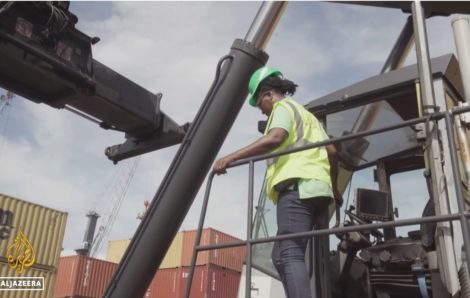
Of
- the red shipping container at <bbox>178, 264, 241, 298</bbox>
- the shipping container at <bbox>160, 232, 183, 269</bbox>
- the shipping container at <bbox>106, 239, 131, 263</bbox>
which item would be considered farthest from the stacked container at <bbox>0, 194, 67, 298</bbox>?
the shipping container at <bbox>106, 239, 131, 263</bbox>

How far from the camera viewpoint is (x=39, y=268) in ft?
55.0

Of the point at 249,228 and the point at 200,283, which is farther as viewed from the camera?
the point at 200,283

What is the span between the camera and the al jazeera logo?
15.9 meters

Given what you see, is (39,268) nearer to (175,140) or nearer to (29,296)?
(29,296)

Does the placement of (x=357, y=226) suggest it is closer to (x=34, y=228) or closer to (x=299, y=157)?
(x=299, y=157)

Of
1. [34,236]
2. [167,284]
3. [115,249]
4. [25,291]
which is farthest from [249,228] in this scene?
[115,249]

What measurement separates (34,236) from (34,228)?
35 cm

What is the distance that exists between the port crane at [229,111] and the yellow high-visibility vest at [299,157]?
26 cm

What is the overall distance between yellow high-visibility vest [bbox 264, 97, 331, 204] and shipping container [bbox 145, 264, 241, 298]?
15375 millimetres

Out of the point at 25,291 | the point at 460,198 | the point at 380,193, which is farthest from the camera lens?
the point at 25,291

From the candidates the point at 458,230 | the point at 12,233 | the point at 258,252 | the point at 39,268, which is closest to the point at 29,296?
the point at 39,268

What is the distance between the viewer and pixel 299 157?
3.10 m

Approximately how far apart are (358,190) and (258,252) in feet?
2.90

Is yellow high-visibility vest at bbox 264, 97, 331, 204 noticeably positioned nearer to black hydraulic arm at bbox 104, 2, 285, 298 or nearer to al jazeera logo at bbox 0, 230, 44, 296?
black hydraulic arm at bbox 104, 2, 285, 298
